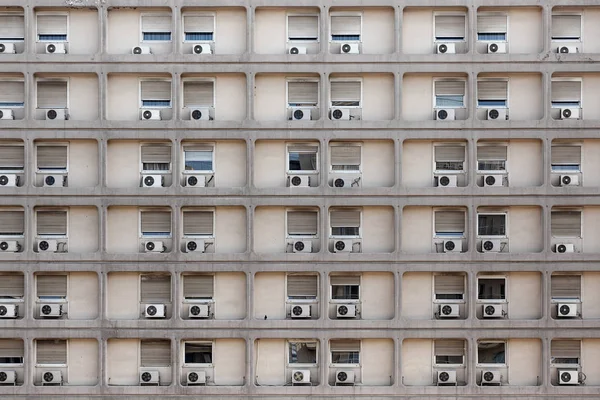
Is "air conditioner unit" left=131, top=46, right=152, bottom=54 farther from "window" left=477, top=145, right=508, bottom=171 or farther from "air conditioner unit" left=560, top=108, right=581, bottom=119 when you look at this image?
"air conditioner unit" left=560, top=108, right=581, bottom=119

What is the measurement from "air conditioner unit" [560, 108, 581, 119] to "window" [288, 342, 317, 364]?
353 inches

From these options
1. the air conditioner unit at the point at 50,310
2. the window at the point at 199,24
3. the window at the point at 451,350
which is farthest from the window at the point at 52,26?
the window at the point at 451,350

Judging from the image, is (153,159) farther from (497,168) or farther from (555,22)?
(555,22)

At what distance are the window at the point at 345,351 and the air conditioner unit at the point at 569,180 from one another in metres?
6.84

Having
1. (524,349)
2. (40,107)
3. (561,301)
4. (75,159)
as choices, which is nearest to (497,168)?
(561,301)

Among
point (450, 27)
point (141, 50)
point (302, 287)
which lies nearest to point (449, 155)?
point (450, 27)

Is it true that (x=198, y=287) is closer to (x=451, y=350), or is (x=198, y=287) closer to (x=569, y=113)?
(x=451, y=350)

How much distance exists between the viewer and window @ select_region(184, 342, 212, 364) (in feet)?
51.3

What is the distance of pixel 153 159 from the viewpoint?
15.8m

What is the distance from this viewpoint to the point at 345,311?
1548 cm

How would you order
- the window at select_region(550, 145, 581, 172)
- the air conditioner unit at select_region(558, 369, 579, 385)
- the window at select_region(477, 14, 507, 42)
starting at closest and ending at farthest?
the air conditioner unit at select_region(558, 369, 579, 385) < the window at select_region(550, 145, 581, 172) < the window at select_region(477, 14, 507, 42)

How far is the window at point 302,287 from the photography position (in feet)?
51.5

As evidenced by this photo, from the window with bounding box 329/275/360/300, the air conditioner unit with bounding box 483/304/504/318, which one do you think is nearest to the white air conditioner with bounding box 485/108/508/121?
the air conditioner unit with bounding box 483/304/504/318

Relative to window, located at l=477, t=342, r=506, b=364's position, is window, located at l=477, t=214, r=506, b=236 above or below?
above
